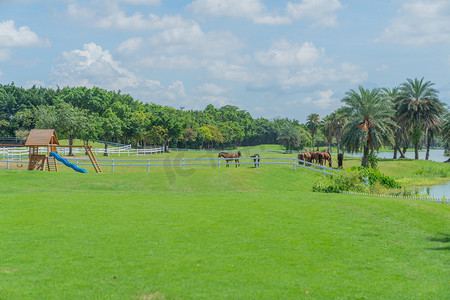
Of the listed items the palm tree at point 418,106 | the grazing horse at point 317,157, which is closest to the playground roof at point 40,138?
the grazing horse at point 317,157

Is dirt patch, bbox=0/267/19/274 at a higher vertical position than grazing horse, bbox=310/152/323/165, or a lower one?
lower

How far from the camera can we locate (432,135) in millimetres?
63344

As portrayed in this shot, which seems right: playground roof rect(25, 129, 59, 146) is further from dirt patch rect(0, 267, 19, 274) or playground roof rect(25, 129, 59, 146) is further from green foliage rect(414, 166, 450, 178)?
green foliage rect(414, 166, 450, 178)

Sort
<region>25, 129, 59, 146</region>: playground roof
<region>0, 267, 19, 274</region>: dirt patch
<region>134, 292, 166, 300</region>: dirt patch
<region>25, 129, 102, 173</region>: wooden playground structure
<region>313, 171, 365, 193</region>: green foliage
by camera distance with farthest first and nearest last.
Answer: <region>25, 129, 59, 146</region>: playground roof, <region>25, 129, 102, 173</region>: wooden playground structure, <region>313, 171, 365, 193</region>: green foliage, <region>0, 267, 19, 274</region>: dirt patch, <region>134, 292, 166, 300</region>: dirt patch

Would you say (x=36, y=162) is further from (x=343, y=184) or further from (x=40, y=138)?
(x=343, y=184)

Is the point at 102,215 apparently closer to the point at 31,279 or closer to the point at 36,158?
the point at 31,279

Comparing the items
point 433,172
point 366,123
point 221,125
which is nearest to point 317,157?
point 366,123

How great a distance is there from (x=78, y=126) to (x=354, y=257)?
58.2 metres

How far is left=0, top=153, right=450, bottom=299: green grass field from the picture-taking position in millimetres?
7629

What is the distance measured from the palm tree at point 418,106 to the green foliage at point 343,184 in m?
38.3

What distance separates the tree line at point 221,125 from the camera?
4381 cm

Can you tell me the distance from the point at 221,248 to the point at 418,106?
56980 millimetres

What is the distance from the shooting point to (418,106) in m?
57.9

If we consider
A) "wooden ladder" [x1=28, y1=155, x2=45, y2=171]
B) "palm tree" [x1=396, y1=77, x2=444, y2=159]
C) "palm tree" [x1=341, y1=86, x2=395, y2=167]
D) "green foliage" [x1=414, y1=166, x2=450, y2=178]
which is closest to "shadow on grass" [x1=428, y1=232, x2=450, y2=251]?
"wooden ladder" [x1=28, y1=155, x2=45, y2=171]
